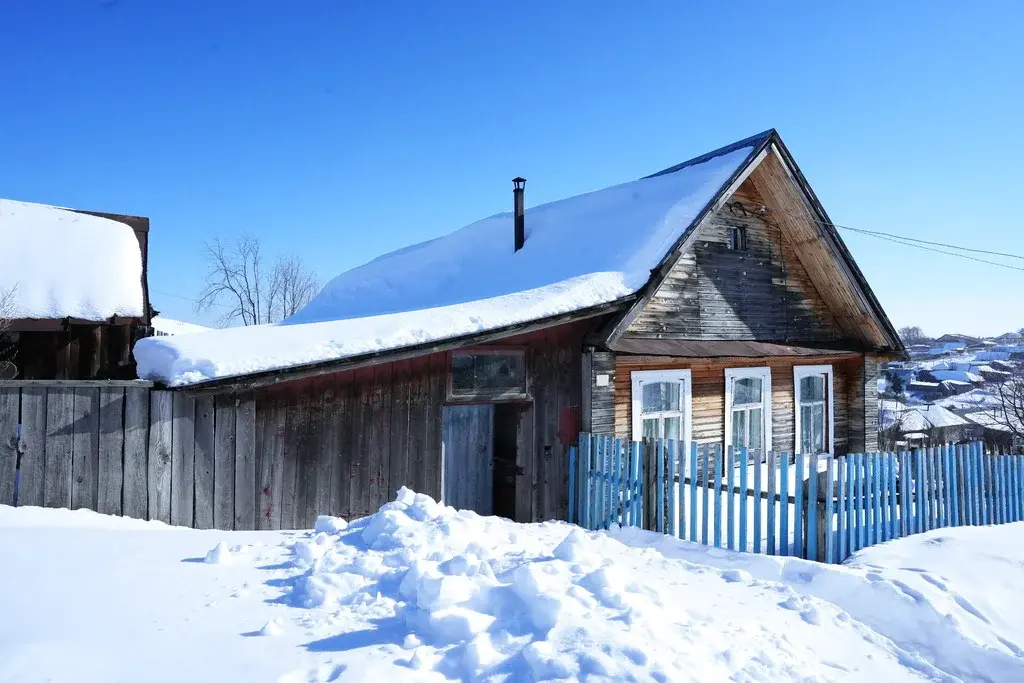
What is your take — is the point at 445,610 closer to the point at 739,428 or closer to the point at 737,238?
the point at 739,428

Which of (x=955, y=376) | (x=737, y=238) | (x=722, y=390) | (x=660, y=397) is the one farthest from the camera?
(x=955, y=376)

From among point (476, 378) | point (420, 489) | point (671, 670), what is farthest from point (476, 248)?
point (671, 670)

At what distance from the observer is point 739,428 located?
12.1m

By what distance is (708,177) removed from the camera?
10.9 metres

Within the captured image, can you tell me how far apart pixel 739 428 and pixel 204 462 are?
949 cm

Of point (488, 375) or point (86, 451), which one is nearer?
point (86, 451)

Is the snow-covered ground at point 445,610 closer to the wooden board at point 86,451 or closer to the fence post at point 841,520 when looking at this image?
the wooden board at point 86,451

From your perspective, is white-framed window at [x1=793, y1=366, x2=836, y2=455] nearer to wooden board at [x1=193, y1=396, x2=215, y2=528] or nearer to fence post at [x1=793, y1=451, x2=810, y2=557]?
fence post at [x1=793, y1=451, x2=810, y2=557]

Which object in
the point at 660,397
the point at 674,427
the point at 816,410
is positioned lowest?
the point at 674,427

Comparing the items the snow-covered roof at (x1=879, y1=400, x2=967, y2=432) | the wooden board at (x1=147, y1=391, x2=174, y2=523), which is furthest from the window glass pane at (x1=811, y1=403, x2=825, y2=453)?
the snow-covered roof at (x1=879, y1=400, x2=967, y2=432)

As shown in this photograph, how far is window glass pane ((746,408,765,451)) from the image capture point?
1227 centimetres

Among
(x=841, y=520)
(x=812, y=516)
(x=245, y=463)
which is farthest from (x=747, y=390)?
(x=245, y=463)

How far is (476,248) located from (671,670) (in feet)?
40.6

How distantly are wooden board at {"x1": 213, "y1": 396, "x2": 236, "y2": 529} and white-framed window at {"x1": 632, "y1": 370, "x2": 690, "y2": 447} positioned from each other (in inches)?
250
